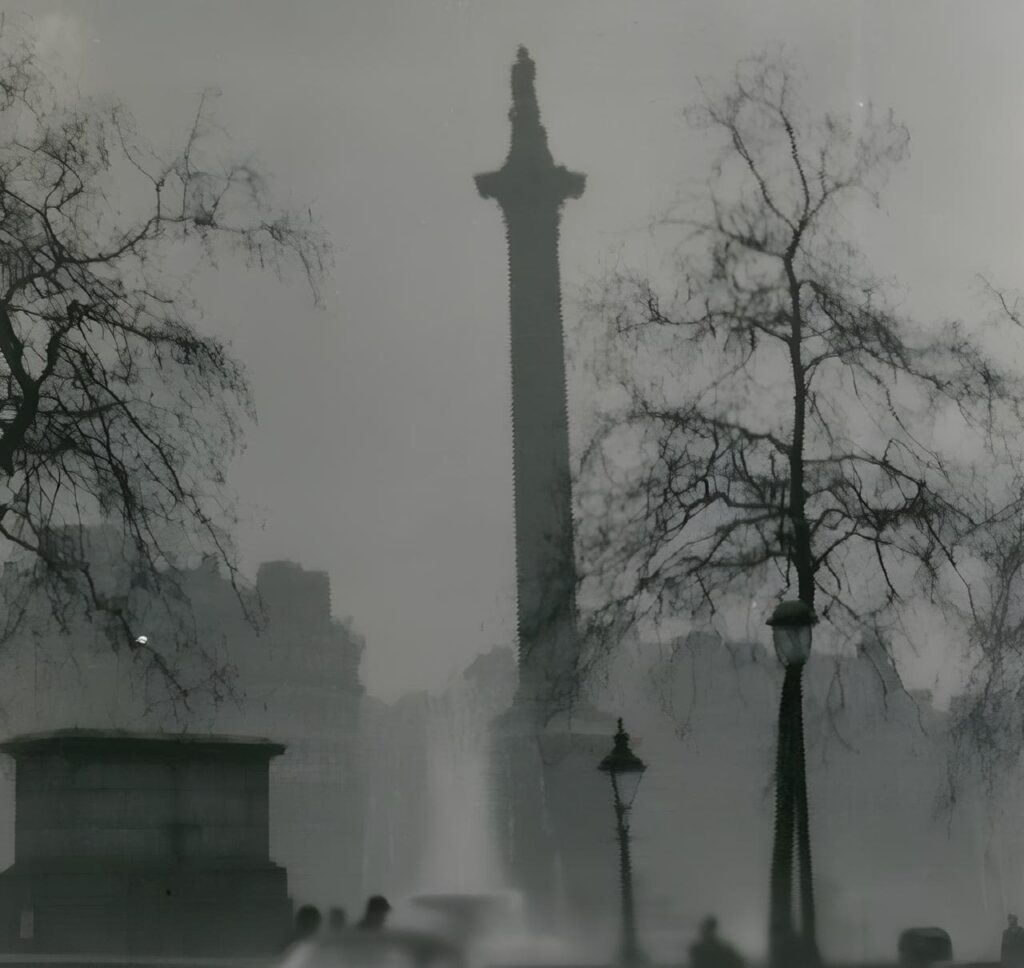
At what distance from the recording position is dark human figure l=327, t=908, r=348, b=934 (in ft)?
18.9

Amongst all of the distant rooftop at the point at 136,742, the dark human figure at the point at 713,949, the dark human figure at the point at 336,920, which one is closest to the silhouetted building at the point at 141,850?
the distant rooftop at the point at 136,742

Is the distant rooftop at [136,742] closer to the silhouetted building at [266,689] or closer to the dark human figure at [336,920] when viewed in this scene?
the silhouetted building at [266,689]

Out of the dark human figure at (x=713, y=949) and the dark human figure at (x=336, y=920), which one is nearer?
the dark human figure at (x=336, y=920)

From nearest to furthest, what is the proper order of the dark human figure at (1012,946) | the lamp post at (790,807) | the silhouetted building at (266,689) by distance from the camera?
the silhouetted building at (266,689) → the lamp post at (790,807) → the dark human figure at (1012,946)

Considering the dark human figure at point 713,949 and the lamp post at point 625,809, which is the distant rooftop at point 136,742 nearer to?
the lamp post at point 625,809

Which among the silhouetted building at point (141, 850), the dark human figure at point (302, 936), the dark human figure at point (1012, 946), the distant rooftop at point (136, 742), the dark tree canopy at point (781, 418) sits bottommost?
the dark human figure at point (1012, 946)

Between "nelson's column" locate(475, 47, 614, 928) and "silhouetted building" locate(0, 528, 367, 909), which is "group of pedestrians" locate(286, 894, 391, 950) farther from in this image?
"nelson's column" locate(475, 47, 614, 928)

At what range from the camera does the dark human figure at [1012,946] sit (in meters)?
6.17

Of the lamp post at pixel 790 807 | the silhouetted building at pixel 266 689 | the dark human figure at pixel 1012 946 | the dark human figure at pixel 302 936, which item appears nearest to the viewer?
the dark human figure at pixel 302 936

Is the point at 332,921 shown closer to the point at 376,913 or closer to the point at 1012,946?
the point at 376,913

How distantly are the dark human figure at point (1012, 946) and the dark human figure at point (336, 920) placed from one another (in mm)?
2663

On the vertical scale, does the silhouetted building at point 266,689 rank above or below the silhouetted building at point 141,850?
above

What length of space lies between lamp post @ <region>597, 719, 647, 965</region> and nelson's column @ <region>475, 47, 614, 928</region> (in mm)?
53

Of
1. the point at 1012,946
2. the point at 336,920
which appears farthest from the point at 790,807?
the point at 336,920
